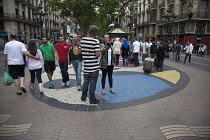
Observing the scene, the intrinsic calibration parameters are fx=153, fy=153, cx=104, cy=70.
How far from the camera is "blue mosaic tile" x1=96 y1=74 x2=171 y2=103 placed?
475 cm

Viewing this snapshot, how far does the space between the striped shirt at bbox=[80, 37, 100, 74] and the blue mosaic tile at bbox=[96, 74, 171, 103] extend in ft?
4.04

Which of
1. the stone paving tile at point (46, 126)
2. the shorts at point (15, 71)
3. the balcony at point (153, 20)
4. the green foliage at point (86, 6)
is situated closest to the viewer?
the stone paving tile at point (46, 126)

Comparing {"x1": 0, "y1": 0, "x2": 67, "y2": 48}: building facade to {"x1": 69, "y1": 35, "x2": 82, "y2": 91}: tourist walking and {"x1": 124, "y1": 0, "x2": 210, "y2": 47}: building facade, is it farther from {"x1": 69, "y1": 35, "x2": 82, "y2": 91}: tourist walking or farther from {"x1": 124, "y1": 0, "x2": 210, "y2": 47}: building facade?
{"x1": 69, "y1": 35, "x2": 82, "y2": 91}: tourist walking

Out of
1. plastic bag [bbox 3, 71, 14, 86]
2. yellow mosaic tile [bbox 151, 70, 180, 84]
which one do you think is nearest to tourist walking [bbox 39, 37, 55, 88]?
plastic bag [bbox 3, 71, 14, 86]

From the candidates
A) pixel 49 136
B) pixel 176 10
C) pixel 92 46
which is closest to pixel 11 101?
pixel 49 136

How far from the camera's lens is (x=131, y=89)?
5.48 meters

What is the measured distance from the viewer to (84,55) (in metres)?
3.82

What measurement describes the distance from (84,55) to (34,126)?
1906 millimetres

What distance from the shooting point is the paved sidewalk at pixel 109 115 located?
114 inches

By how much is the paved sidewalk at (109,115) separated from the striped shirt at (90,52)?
42.0 inches

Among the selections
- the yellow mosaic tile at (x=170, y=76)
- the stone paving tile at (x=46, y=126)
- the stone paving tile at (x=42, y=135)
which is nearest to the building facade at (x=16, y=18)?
the yellow mosaic tile at (x=170, y=76)

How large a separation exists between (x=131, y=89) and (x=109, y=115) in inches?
81.5

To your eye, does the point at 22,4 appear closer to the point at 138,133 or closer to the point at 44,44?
the point at 44,44

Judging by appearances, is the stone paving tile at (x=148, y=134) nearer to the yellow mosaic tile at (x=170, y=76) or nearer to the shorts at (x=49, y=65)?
the shorts at (x=49, y=65)
